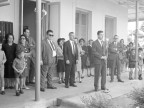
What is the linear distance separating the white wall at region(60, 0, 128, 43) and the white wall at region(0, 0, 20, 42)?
81.9 inches

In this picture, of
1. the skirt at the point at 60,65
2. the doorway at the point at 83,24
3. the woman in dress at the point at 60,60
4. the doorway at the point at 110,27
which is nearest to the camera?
the woman in dress at the point at 60,60

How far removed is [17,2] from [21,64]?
2.43 meters

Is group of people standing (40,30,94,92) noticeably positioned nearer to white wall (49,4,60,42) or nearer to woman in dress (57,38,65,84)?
woman in dress (57,38,65,84)

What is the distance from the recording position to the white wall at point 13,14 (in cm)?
756

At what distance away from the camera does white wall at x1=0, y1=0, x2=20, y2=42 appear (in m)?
7.56

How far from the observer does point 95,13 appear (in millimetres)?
11758

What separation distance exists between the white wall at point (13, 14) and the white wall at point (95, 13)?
208 centimetres

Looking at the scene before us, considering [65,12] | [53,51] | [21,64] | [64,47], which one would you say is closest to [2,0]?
[21,64]

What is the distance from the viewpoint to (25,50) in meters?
7.31

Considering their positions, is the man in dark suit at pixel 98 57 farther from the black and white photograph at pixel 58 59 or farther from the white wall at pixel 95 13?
the white wall at pixel 95 13

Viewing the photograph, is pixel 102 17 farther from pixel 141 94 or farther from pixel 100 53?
pixel 141 94

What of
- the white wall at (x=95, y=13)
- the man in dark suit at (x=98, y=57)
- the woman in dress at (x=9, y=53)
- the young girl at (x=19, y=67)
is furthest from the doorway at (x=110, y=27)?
the young girl at (x=19, y=67)

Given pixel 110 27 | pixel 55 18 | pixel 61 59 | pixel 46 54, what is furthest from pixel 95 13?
pixel 46 54

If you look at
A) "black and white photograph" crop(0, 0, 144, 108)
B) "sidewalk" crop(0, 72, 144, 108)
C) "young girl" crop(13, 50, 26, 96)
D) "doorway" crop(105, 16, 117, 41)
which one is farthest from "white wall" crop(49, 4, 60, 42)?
"doorway" crop(105, 16, 117, 41)
